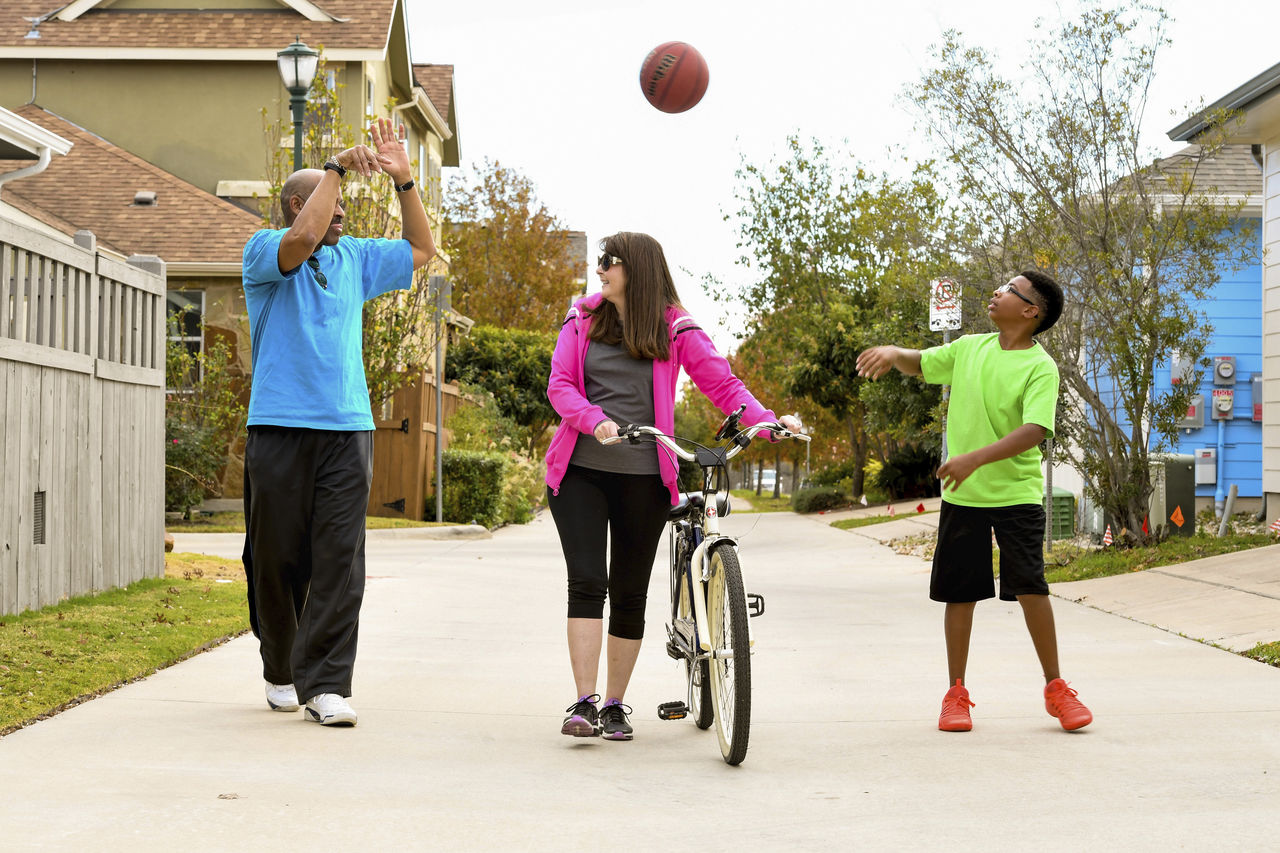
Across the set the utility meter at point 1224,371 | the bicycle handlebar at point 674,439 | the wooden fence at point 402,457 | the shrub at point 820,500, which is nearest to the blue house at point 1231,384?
the utility meter at point 1224,371

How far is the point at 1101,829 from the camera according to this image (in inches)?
164

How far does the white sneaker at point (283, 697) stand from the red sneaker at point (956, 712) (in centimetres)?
263

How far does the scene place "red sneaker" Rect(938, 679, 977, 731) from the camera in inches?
226

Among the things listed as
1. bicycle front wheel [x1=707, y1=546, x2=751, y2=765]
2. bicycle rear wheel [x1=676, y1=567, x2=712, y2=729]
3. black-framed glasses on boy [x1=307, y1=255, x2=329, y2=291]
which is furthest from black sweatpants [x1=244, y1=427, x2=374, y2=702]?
bicycle front wheel [x1=707, y1=546, x2=751, y2=765]

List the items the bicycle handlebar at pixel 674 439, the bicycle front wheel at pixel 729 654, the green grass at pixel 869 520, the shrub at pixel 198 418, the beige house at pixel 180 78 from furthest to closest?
the beige house at pixel 180 78 → the green grass at pixel 869 520 → the shrub at pixel 198 418 → the bicycle handlebar at pixel 674 439 → the bicycle front wheel at pixel 729 654

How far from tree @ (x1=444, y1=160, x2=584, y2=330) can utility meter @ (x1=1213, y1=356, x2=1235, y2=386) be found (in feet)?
77.8

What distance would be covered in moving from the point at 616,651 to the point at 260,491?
153 cm

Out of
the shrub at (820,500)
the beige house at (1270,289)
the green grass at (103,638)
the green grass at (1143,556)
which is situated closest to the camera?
the green grass at (103,638)

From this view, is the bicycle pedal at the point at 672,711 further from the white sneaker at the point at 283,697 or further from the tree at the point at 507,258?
the tree at the point at 507,258

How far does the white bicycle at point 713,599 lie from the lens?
196 inches

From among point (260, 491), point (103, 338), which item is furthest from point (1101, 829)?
point (103, 338)

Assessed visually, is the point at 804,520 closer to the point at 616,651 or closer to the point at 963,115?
the point at 963,115

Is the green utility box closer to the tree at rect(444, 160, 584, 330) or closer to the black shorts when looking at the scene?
the black shorts

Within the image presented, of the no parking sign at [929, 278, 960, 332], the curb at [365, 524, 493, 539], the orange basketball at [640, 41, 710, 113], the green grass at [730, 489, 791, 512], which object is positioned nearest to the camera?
the orange basketball at [640, 41, 710, 113]
